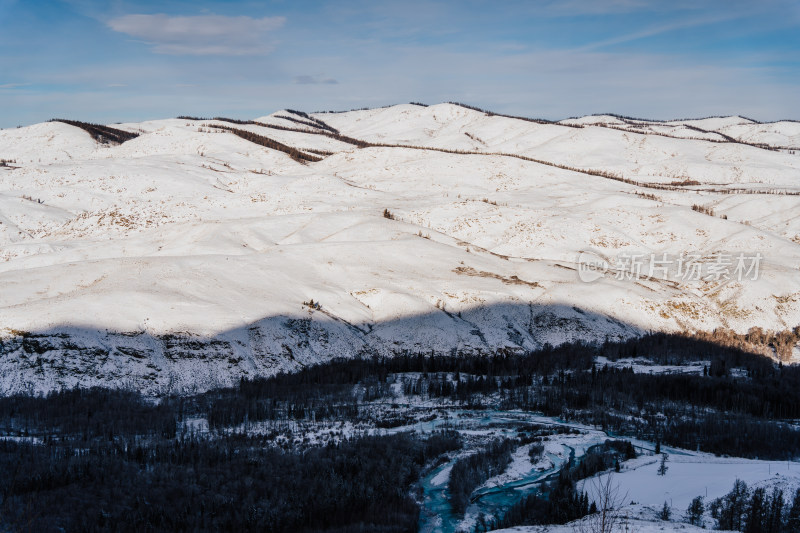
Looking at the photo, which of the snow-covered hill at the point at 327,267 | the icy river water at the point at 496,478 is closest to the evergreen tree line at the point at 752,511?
the icy river water at the point at 496,478

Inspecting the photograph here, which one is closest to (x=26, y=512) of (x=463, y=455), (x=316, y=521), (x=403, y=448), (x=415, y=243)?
(x=316, y=521)

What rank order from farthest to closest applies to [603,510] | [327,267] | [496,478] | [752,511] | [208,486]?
1. [327,267]
2. [496,478]
3. [208,486]
4. [752,511]
5. [603,510]

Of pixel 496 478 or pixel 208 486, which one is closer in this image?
pixel 208 486

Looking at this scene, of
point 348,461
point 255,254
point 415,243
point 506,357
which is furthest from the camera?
point 415,243

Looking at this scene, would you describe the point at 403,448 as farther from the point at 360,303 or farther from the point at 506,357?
the point at 360,303

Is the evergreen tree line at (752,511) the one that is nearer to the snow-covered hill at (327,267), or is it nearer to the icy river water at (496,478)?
the icy river water at (496,478)

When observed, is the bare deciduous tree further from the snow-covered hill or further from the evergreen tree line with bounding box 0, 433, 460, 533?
the snow-covered hill

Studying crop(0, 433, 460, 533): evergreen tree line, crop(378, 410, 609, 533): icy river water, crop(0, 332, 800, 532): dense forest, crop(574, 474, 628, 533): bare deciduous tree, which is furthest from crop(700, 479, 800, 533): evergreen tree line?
crop(0, 433, 460, 533): evergreen tree line

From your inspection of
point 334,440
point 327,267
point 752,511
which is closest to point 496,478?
point 334,440

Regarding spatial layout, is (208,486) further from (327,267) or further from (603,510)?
(327,267)
